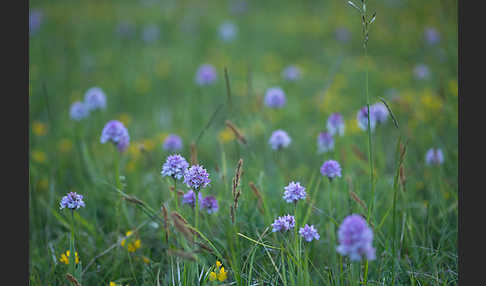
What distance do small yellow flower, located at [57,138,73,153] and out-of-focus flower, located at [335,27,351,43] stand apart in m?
4.69

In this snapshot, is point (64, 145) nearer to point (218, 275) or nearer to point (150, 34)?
point (218, 275)

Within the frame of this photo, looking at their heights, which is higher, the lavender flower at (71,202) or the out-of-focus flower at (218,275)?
the lavender flower at (71,202)

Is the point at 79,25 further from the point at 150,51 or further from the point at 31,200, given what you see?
the point at 31,200

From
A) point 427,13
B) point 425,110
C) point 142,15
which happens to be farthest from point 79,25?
point 427,13

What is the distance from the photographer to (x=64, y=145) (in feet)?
11.7

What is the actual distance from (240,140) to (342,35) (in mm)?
4895

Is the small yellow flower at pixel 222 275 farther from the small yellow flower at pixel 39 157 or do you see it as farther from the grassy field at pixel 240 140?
the small yellow flower at pixel 39 157

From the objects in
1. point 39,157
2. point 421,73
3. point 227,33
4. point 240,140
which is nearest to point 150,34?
point 227,33

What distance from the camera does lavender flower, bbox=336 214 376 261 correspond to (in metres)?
1.06

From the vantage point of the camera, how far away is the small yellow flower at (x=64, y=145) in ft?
11.5

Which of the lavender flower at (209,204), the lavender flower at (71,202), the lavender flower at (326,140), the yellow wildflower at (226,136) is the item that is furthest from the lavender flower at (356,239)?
the yellow wildflower at (226,136)

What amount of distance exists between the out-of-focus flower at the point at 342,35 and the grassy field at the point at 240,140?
0.12 feet

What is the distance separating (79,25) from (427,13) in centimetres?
676

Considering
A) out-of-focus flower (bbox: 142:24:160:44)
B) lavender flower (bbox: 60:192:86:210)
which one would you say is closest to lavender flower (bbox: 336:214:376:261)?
lavender flower (bbox: 60:192:86:210)
